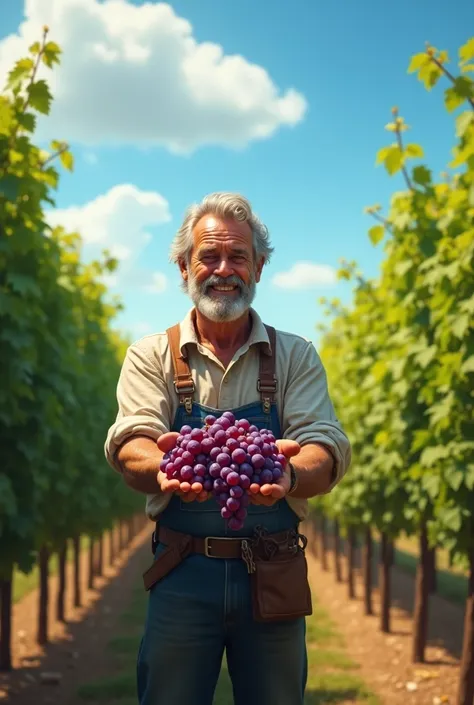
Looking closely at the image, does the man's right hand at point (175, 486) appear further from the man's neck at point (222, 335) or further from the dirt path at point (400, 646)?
the dirt path at point (400, 646)

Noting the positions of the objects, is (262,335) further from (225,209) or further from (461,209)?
(461,209)

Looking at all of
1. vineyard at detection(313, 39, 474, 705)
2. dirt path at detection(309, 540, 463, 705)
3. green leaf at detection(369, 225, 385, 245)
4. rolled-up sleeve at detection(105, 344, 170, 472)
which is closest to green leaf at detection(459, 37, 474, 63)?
vineyard at detection(313, 39, 474, 705)

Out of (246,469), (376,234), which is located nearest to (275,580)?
(246,469)

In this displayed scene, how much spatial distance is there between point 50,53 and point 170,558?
5.37 metres

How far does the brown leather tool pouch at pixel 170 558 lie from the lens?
3.34m

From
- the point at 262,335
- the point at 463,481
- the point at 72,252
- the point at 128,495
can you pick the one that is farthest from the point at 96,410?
the point at 262,335

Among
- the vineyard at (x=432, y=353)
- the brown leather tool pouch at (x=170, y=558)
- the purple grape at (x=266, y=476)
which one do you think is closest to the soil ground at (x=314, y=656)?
the vineyard at (x=432, y=353)

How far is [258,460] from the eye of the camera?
2846mm

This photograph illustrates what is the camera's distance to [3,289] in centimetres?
702

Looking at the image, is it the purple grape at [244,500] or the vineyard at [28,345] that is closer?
the purple grape at [244,500]

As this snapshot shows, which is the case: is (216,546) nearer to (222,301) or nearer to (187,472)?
(187,472)

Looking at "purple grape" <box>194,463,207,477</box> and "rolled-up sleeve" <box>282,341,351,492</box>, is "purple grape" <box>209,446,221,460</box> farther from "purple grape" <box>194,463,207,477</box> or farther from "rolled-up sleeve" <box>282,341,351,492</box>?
"rolled-up sleeve" <box>282,341,351,492</box>

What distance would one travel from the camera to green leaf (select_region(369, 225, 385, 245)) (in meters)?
8.83

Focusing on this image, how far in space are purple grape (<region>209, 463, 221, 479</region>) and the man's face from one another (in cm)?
84
